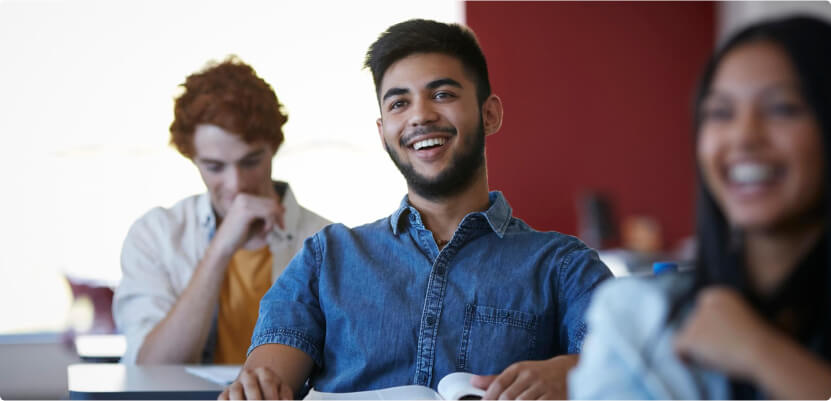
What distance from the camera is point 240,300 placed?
1788 millimetres

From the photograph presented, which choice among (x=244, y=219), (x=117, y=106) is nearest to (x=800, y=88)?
(x=244, y=219)

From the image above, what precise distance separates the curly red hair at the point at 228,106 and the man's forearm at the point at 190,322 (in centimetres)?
28

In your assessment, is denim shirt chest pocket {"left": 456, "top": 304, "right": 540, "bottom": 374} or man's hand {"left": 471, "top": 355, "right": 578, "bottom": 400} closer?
man's hand {"left": 471, "top": 355, "right": 578, "bottom": 400}

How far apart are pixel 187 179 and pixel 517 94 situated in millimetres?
2895

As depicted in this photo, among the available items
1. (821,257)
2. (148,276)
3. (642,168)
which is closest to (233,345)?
(148,276)

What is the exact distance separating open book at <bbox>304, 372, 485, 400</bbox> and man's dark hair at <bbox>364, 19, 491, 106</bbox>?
49 centimetres

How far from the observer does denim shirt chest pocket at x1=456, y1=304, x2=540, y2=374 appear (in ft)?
3.91

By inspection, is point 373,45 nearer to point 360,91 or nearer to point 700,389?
point 700,389

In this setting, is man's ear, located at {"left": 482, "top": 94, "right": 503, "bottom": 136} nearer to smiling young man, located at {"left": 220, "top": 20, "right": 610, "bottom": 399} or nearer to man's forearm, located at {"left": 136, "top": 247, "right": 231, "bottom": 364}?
smiling young man, located at {"left": 220, "top": 20, "right": 610, "bottom": 399}

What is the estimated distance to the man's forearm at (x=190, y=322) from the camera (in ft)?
5.54

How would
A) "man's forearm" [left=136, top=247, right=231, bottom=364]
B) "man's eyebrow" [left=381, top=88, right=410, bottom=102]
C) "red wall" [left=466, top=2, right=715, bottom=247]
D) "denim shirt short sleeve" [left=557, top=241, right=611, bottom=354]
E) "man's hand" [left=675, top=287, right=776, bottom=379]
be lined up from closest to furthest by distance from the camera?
"man's hand" [left=675, top=287, right=776, bottom=379] < "denim shirt short sleeve" [left=557, top=241, right=611, bottom=354] < "man's eyebrow" [left=381, top=88, right=410, bottom=102] < "man's forearm" [left=136, top=247, right=231, bottom=364] < "red wall" [left=466, top=2, right=715, bottom=247]

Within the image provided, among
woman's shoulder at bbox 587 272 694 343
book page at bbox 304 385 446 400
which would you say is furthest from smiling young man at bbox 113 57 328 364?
woman's shoulder at bbox 587 272 694 343

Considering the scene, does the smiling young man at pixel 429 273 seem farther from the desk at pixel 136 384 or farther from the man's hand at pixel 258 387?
the desk at pixel 136 384

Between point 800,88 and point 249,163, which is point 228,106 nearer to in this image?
point 249,163
